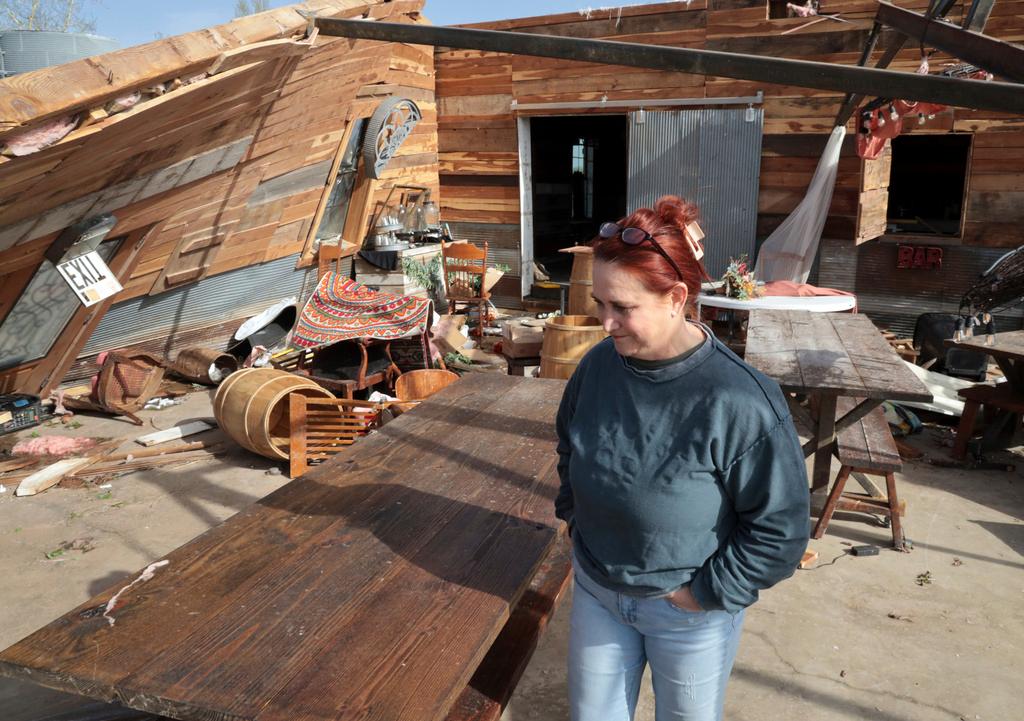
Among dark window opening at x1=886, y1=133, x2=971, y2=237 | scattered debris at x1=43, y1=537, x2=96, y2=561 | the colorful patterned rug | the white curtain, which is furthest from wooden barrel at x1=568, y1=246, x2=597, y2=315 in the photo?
dark window opening at x1=886, y1=133, x2=971, y2=237

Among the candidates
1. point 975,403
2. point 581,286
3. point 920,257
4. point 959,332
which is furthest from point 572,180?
point 975,403

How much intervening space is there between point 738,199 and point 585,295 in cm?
386

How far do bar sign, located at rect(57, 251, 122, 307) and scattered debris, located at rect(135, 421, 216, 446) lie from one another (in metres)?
1.24

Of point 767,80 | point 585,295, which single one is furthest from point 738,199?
point 767,80

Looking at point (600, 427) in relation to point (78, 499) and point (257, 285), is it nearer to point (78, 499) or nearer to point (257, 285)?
point (78, 499)

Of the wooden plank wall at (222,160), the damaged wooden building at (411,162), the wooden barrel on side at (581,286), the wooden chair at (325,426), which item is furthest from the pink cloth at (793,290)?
the wooden plank wall at (222,160)

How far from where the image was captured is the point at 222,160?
5.94 metres

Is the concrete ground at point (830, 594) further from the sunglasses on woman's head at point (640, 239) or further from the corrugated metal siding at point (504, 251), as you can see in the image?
the corrugated metal siding at point (504, 251)

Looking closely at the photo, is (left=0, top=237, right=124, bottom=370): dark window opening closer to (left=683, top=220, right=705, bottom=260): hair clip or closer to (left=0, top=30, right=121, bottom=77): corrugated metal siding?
(left=0, top=30, right=121, bottom=77): corrugated metal siding

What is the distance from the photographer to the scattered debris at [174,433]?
6.20 m

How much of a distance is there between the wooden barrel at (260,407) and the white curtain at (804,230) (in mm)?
5785

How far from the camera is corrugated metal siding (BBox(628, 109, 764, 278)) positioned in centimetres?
930

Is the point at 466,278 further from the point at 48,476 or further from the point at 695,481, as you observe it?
the point at 695,481

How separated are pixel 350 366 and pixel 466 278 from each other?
340 cm
